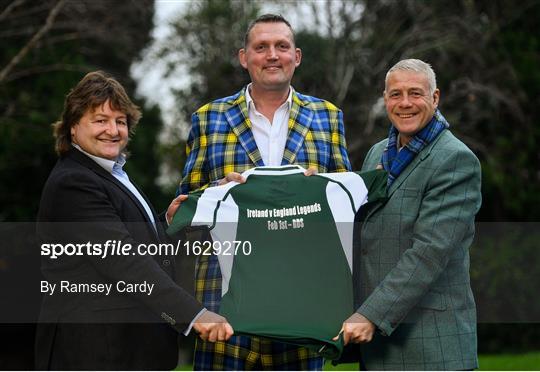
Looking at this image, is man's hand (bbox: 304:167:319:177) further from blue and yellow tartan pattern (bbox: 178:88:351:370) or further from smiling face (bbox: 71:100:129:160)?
smiling face (bbox: 71:100:129:160)

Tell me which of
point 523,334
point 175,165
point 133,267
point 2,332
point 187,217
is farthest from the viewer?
point 523,334

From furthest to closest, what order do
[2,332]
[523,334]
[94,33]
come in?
[523,334], [2,332], [94,33]

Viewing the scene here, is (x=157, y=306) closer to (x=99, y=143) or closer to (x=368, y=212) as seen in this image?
(x=99, y=143)

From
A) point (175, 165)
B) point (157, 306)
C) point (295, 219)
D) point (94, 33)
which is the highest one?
point (94, 33)

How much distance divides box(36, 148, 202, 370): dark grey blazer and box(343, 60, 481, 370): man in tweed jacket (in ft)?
2.75

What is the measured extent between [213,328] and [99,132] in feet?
3.46

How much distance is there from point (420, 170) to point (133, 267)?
1376 mm

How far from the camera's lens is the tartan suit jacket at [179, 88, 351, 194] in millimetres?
4160

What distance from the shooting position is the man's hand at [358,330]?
11.8 ft

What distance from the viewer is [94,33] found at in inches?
473

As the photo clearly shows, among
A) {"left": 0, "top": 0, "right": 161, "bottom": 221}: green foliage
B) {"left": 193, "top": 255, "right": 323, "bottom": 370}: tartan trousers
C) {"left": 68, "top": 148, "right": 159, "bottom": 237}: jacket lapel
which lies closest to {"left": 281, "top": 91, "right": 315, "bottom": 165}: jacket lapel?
{"left": 193, "top": 255, "right": 323, "bottom": 370}: tartan trousers

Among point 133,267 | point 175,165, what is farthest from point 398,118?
point 175,165
